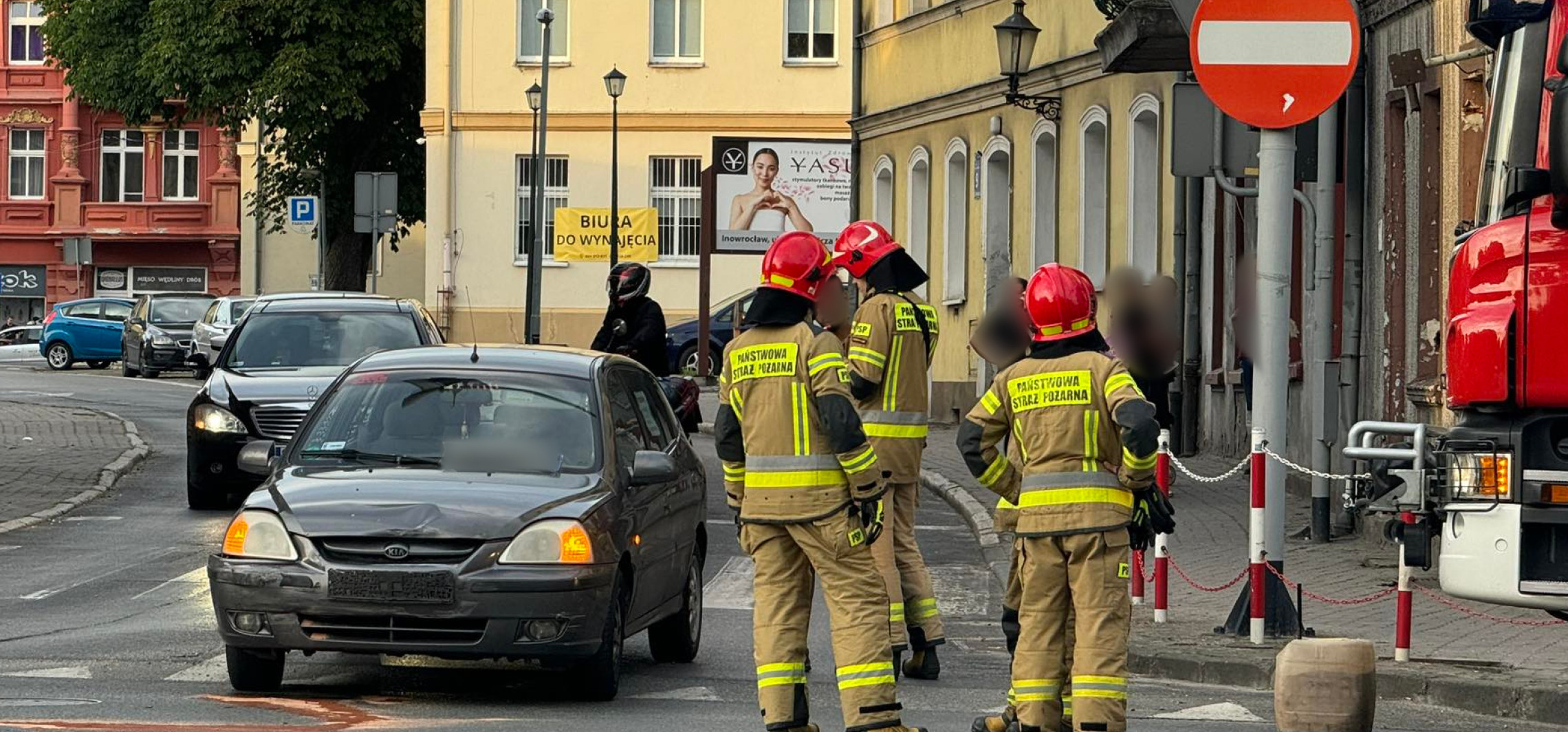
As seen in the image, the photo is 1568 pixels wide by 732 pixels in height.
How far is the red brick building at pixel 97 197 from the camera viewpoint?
74625 mm

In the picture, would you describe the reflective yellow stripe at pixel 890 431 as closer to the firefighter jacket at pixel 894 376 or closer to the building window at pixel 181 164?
the firefighter jacket at pixel 894 376

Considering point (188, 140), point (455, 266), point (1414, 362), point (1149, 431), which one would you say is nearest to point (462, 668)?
point (1149, 431)

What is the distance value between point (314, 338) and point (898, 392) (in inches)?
398

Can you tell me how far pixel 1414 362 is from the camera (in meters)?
17.8

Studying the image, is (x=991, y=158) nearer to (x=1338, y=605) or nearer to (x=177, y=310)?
(x=1338, y=605)

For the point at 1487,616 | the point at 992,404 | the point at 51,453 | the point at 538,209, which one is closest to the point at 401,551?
the point at 992,404

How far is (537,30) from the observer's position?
54.3 metres

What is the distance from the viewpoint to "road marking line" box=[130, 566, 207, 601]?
1443 cm

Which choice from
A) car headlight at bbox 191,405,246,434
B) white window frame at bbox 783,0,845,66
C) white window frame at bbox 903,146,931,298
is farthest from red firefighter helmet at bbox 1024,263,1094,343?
white window frame at bbox 783,0,845,66

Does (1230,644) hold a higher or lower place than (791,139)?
lower

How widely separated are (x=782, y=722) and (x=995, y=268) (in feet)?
70.4

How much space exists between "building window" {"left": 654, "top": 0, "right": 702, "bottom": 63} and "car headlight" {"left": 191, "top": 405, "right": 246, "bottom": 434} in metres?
35.4

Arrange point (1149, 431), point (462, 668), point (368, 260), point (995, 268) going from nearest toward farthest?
point (1149, 431) → point (462, 668) → point (995, 268) → point (368, 260)

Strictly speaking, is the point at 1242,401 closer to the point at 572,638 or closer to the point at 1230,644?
the point at 1230,644
